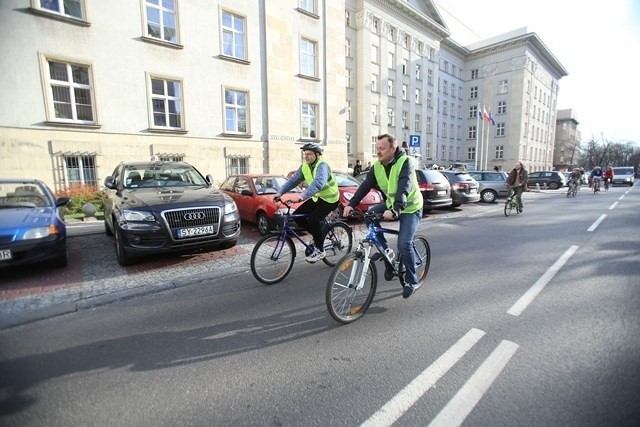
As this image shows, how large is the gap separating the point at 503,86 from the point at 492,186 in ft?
142

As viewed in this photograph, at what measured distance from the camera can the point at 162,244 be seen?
5105 mm

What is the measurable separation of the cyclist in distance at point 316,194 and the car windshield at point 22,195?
4.39 meters

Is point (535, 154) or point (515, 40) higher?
point (515, 40)

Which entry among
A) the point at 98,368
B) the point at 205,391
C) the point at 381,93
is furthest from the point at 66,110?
the point at 381,93

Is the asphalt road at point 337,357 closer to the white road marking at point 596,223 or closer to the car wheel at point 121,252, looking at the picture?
the car wheel at point 121,252

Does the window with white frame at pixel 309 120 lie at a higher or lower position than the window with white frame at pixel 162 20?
lower

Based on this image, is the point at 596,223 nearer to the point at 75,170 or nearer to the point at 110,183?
the point at 110,183

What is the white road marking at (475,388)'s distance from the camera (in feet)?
6.97

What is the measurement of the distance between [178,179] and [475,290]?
19.0 ft

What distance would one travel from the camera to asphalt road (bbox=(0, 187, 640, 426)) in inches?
87.1

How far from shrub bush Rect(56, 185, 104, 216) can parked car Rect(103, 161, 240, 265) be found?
605 cm

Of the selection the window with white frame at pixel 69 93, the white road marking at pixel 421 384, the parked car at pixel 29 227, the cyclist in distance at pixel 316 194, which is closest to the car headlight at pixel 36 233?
the parked car at pixel 29 227

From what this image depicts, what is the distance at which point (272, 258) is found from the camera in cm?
474

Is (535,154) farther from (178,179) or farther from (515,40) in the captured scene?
(178,179)
